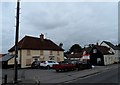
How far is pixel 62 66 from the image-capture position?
3625cm

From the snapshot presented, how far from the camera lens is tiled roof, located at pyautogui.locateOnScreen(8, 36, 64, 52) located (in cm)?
5312

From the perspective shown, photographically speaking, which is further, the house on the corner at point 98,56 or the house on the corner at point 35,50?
the house on the corner at point 98,56

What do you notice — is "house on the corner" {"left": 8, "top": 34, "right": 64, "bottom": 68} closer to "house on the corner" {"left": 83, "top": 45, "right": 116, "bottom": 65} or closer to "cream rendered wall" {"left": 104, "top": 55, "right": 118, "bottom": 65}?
"house on the corner" {"left": 83, "top": 45, "right": 116, "bottom": 65}

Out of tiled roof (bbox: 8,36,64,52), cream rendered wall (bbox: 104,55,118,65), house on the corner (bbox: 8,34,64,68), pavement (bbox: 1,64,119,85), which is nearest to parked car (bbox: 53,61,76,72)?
pavement (bbox: 1,64,119,85)

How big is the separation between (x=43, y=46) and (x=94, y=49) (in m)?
22.5

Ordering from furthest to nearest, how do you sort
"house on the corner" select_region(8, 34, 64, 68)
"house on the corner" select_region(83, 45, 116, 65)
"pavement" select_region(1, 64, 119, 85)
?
"house on the corner" select_region(83, 45, 116, 65), "house on the corner" select_region(8, 34, 64, 68), "pavement" select_region(1, 64, 119, 85)

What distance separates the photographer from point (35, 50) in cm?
5428

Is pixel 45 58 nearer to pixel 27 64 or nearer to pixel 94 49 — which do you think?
pixel 27 64

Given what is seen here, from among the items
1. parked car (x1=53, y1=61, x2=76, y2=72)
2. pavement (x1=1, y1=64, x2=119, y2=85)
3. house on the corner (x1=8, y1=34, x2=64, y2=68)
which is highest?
house on the corner (x1=8, y1=34, x2=64, y2=68)

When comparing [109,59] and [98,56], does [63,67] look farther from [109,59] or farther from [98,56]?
[109,59]

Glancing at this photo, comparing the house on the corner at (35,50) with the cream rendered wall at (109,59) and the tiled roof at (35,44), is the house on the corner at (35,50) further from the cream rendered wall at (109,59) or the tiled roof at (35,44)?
the cream rendered wall at (109,59)

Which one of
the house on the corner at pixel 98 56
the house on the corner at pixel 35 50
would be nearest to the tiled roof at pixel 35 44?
the house on the corner at pixel 35 50

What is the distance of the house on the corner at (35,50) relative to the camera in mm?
50903

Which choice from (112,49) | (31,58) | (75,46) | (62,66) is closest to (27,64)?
(31,58)
